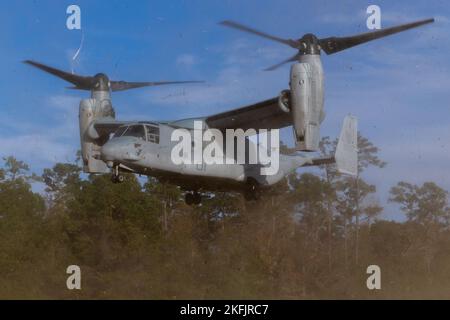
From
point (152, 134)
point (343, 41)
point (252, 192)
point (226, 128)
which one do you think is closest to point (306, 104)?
point (343, 41)

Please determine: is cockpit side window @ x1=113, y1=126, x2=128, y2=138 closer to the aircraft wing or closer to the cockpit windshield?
the cockpit windshield

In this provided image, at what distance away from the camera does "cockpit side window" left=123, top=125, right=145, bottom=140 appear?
13.6 m

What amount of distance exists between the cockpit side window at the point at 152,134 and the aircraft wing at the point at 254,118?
161 cm

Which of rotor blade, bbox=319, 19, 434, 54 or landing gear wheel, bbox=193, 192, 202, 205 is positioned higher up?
rotor blade, bbox=319, 19, 434, 54

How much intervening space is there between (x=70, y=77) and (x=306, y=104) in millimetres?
7966

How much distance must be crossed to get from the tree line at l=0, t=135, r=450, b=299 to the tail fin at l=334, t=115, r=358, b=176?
1086 millimetres

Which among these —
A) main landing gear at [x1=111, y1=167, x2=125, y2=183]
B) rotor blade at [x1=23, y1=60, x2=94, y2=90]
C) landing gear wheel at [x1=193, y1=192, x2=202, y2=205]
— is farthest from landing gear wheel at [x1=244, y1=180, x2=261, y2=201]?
rotor blade at [x1=23, y1=60, x2=94, y2=90]

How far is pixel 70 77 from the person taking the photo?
56.2 feet

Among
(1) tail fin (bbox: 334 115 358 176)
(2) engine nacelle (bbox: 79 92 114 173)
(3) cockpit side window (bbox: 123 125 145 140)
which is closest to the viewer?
(3) cockpit side window (bbox: 123 125 145 140)
